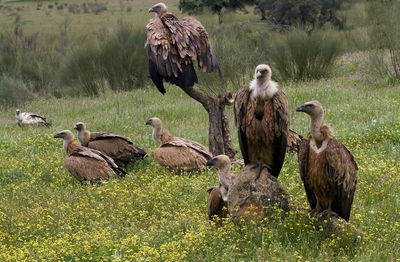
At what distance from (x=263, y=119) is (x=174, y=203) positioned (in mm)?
2060

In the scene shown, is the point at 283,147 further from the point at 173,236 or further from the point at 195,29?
the point at 195,29

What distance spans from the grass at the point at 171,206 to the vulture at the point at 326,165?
0.31 meters

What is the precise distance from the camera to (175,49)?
694cm

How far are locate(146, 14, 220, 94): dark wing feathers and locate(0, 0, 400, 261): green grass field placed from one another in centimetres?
157

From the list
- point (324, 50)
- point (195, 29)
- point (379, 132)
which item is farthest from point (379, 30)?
point (195, 29)

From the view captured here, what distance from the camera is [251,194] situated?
5113 mm

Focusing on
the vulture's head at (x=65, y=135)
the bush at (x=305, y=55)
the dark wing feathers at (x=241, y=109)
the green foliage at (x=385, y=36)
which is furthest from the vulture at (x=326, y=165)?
the bush at (x=305, y=55)

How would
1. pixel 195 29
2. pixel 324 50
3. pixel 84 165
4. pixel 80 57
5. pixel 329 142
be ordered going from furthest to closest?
pixel 80 57
pixel 324 50
pixel 84 165
pixel 195 29
pixel 329 142

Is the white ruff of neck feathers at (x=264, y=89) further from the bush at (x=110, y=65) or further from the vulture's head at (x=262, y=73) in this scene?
the bush at (x=110, y=65)

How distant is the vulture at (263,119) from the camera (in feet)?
16.3

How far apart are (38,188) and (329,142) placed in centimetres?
536

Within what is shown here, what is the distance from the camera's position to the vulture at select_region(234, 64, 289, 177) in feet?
16.3

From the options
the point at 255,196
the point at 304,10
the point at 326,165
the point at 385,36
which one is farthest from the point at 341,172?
the point at 304,10

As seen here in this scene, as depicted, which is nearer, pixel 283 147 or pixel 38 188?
pixel 283 147
